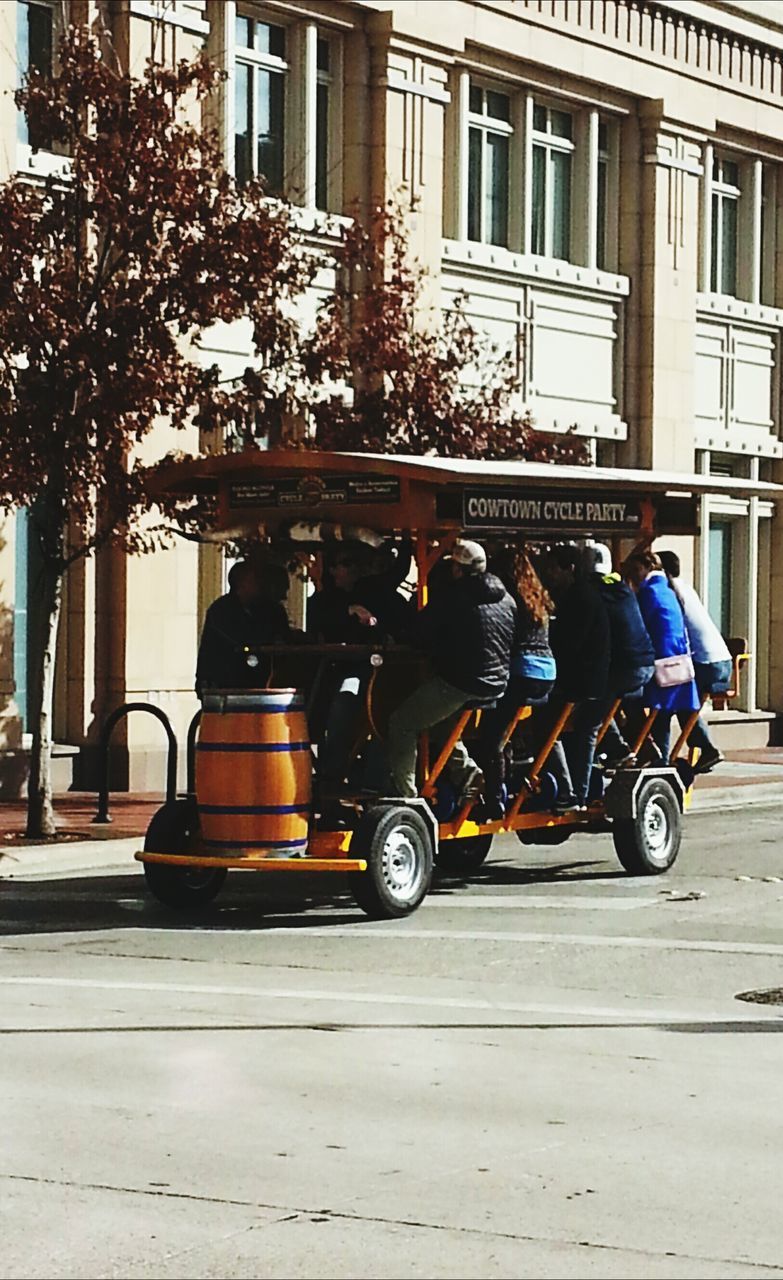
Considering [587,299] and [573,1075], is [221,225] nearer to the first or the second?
[573,1075]

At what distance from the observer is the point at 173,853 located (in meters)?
14.4

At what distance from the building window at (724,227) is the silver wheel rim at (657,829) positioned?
17222mm

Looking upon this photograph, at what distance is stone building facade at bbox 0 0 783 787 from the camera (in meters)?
23.0

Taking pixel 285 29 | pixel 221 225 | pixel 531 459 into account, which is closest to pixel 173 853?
pixel 221 225

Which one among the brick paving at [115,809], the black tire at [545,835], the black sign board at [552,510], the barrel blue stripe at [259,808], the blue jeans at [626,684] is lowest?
the brick paving at [115,809]

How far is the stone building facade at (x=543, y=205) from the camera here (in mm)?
23031

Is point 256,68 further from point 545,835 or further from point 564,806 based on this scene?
point 564,806

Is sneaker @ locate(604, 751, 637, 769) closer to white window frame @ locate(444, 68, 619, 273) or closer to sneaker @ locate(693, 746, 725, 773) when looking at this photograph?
sneaker @ locate(693, 746, 725, 773)

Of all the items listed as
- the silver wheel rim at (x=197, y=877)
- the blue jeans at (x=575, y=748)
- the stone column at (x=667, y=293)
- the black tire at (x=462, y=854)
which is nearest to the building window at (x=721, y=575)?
the stone column at (x=667, y=293)

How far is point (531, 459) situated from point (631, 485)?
18.1ft

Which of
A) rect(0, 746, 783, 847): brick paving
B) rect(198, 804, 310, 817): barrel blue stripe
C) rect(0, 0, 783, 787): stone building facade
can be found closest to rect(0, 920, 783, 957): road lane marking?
rect(198, 804, 310, 817): barrel blue stripe

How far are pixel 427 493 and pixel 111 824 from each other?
5.33 m

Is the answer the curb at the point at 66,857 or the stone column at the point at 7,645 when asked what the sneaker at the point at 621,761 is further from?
the stone column at the point at 7,645

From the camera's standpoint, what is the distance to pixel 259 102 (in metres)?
25.2
